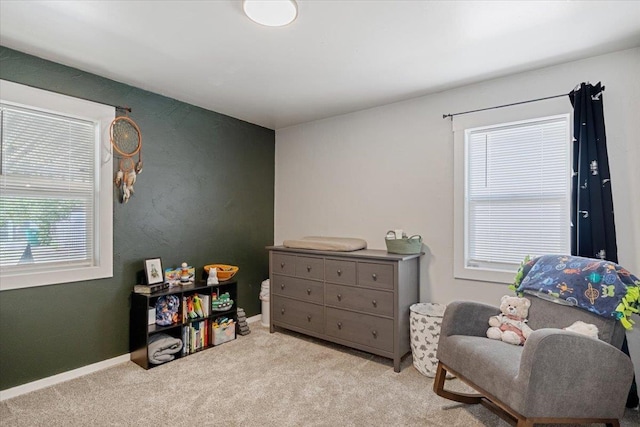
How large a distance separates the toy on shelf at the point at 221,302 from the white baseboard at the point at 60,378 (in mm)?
795

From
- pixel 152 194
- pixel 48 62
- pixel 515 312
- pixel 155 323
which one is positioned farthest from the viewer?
pixel 152 194

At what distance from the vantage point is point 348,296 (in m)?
3.01

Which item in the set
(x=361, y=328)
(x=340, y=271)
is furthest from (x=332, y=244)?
(x=361, y=328)

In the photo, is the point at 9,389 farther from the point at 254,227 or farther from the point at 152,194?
the point at 254,227

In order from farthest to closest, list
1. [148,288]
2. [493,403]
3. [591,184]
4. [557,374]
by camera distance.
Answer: [148,288], [591,184], [493,403], [557,374]

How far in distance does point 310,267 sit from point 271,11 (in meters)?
2.17

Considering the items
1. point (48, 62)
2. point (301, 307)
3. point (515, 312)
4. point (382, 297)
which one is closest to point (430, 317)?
point (382, 297)

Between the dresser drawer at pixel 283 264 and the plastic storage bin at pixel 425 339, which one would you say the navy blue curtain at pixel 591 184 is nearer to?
the plastic storage bin at pixel 425 339

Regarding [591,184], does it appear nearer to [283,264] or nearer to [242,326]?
[283,264]

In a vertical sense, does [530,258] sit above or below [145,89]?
below

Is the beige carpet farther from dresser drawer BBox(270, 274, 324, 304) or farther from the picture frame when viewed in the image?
the picture frame

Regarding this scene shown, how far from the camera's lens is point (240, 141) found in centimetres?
390

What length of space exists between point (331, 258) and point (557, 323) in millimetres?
1724

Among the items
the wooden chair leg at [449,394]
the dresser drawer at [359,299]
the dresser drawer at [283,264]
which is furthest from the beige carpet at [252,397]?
the dresser drawer at [283,264]
